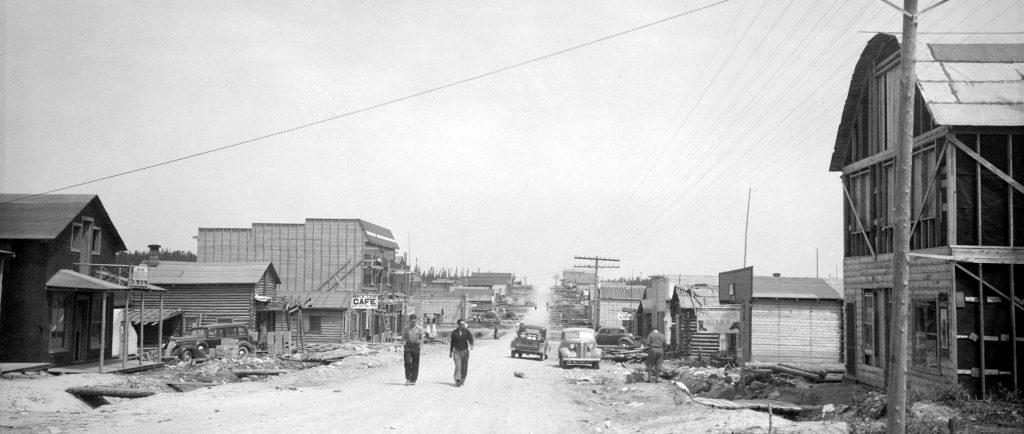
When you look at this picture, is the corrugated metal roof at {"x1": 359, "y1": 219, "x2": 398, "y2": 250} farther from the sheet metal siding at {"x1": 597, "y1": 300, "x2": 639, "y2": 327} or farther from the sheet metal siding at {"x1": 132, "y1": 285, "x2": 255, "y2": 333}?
the sheet metal siding at {"x1": 597, "y1": 300, "x2": 639, "y2": 327}

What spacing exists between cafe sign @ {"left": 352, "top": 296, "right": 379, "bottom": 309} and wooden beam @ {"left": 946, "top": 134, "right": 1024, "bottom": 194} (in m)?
44.0

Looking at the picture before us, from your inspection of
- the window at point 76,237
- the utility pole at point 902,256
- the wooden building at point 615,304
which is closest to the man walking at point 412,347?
the utility pole at point 902,256

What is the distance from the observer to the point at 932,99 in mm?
17375

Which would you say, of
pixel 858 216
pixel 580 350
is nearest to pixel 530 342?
pixel 580 350

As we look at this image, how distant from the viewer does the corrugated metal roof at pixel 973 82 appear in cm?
1686

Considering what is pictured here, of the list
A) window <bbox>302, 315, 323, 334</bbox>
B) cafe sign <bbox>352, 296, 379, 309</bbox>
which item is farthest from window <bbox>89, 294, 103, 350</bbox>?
window <bbox>302, 315, 323, 334</bbox>

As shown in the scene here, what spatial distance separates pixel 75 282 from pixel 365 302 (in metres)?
30.1

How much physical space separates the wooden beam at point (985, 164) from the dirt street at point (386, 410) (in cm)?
711

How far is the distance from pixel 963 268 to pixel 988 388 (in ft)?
8.25

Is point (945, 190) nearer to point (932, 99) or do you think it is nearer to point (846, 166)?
point (932, 99)

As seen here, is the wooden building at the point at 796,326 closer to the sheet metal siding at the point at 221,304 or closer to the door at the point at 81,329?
the door at the point at 81,329

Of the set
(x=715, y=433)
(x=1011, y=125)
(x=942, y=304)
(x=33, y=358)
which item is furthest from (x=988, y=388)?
(x=33, y=358)

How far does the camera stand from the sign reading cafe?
5597 cm

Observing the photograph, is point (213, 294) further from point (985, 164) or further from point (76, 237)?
point (985, 164)
